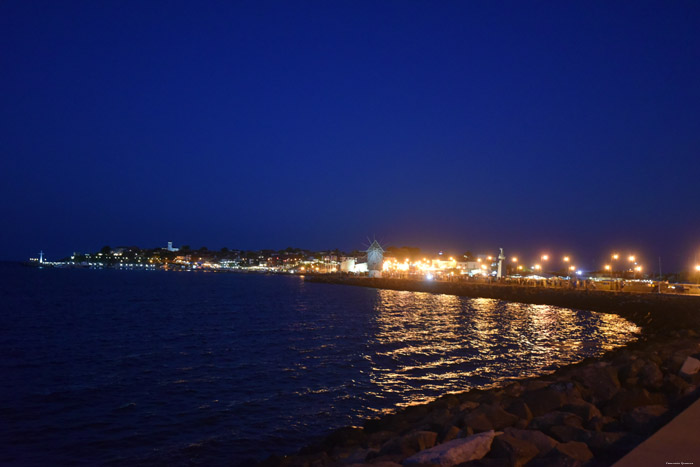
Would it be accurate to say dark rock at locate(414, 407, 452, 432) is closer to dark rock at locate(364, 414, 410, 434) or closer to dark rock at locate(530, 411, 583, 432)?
dark rock at locate(364, 414, 410, 434)

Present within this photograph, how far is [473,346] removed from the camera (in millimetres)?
22766

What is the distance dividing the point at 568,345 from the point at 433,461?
2028 cm

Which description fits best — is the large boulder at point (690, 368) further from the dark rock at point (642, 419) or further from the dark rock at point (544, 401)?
the dark rock at point (642, 419)

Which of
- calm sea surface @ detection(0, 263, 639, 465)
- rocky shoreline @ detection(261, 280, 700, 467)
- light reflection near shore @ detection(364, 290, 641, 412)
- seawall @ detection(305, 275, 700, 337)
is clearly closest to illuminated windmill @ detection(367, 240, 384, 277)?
seawall @ detection(305, 275, 700, 337)

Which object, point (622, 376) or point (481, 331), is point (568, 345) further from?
point (622, 376)

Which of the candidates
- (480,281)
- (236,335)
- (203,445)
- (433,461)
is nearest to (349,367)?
(203,445)

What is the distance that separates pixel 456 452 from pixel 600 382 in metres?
6.29

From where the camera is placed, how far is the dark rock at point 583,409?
7973 millimetres

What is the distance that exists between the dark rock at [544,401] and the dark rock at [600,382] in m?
1.15

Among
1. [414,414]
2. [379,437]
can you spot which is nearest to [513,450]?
[379,437]

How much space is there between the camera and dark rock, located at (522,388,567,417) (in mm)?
9289

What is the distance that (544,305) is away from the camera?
159ft

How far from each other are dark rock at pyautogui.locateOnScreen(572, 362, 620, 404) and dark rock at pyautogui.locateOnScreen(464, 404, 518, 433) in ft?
8.91

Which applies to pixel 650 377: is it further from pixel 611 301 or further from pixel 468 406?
pixel 611 301
